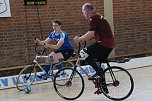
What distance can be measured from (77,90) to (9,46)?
3.80 metres

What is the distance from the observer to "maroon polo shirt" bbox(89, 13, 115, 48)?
6.84 metres

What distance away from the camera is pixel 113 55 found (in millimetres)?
12578

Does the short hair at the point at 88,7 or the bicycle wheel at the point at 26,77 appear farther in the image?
the bicycle wheel at the point at 26,77

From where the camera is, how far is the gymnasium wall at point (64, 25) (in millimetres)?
10492

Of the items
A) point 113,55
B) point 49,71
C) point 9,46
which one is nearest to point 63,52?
point 49,71

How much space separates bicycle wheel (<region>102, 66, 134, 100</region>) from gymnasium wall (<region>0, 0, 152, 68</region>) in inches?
166

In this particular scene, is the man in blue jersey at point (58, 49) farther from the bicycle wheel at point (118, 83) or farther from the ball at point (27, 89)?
the bicycle wheel at point (118, 83)

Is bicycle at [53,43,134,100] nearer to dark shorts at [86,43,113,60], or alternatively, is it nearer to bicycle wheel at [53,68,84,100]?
bicycle wheel at [53,68,84,100]

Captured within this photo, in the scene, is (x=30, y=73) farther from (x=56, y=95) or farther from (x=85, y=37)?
(x=85, y=37)

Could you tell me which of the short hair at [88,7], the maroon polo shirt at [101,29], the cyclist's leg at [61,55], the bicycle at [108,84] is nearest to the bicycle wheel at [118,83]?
the bicycle at [108,84]

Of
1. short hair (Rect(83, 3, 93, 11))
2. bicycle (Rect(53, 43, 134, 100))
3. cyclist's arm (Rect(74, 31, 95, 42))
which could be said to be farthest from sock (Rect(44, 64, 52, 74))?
short hair (Rect(83, 3, 93, 11))

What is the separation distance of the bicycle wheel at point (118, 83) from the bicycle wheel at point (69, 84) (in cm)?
53

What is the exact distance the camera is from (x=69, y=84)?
7316 mm

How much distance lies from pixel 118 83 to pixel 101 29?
42.4 inches
